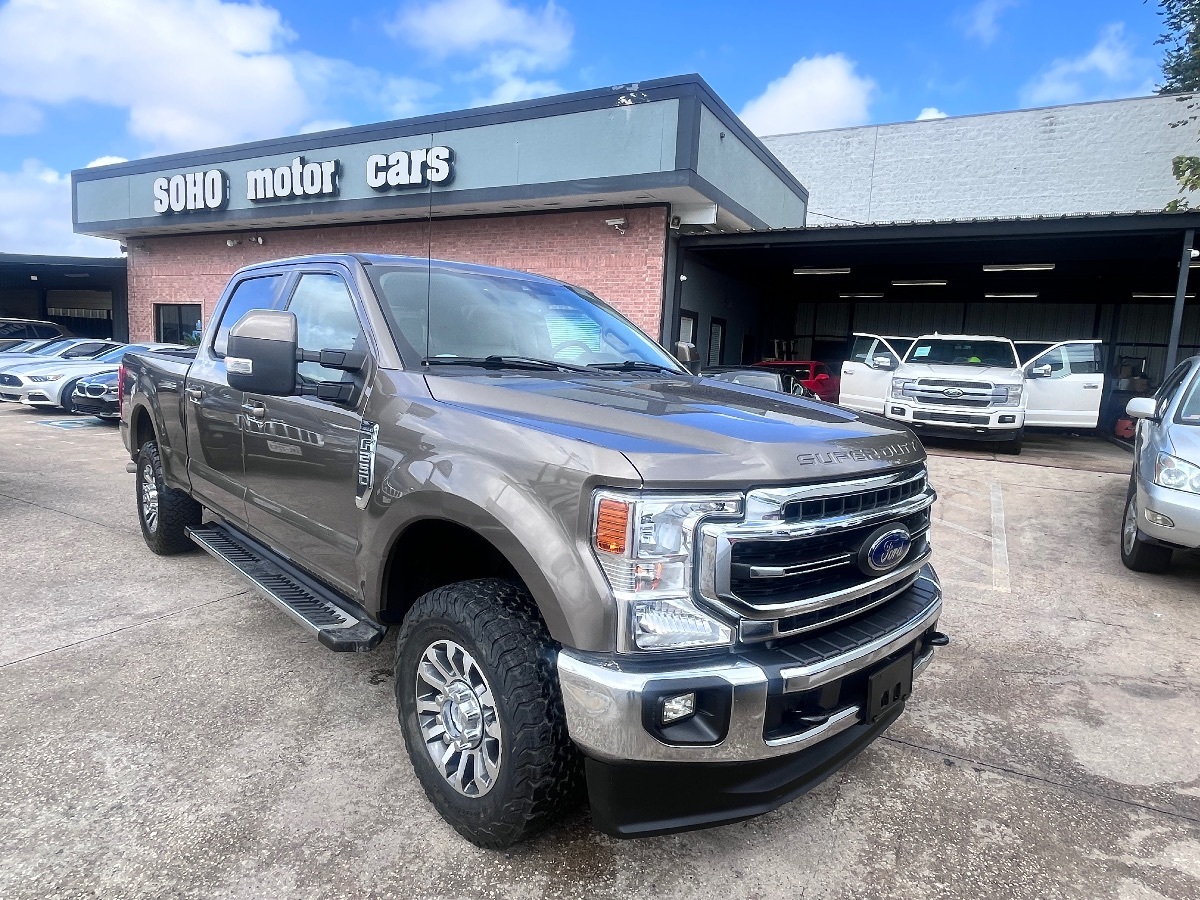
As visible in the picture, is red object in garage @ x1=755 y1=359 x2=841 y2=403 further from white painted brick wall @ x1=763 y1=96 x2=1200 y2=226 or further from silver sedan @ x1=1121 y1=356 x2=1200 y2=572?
white painted brick wall @ x1=763 y1=96 x2=1200 y2=226

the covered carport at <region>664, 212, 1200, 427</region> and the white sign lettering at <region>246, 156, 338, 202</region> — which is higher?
the white sign lettering at <region>246, 156, 338, 202</region>

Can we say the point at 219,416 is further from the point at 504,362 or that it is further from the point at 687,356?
the point at 687,356

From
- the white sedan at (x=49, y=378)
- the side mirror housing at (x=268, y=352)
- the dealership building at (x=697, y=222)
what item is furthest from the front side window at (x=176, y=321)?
the side mirror housing at (x=268, y=352)

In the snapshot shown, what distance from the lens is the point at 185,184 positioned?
18000 mm

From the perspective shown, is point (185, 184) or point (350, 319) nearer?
point (350, 319)

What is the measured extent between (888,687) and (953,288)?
21103 millimetres

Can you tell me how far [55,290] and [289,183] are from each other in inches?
896

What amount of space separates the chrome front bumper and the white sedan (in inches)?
555

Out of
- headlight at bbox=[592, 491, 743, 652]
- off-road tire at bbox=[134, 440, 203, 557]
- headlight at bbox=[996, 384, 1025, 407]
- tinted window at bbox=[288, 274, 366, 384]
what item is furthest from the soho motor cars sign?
headlight at bbox=[592, 491, 743, 652]

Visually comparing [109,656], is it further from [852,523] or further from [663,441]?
[852,523]

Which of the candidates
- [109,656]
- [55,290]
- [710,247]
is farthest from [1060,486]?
[55,290]

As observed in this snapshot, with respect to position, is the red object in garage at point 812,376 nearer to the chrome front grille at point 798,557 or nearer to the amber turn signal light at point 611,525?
the chrome front grille at point 798,557

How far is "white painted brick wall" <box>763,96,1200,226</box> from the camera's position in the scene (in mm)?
24838

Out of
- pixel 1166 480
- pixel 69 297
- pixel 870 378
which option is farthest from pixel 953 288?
pixel 69 297
